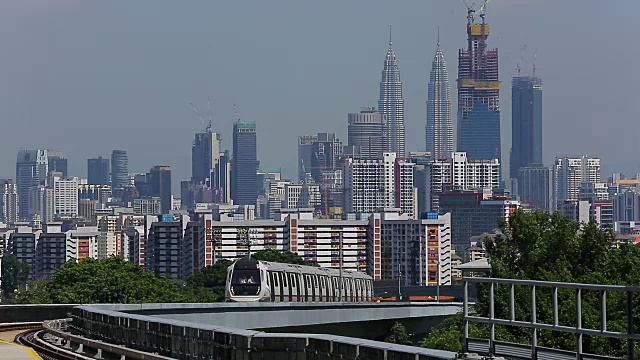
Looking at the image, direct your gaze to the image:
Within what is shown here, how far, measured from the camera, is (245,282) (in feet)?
254

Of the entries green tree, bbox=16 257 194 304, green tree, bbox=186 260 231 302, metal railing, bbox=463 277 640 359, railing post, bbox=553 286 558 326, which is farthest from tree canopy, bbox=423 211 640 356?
green tree, bbox=186 260 231 302

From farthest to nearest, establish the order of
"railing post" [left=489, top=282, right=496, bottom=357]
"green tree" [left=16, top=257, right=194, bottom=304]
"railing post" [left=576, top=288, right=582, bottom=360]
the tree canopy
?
"green tree" [left=16, top=257, right=194, bottom=304]
the tree canopy
"railing post" [left=489, top=282, right=496, bottom=357]
"railing post" [left=576, top=288, right=582, bottom=360]

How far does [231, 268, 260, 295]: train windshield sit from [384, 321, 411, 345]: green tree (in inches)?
274

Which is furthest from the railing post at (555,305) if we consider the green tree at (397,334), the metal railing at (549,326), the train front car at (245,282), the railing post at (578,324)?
the train front car at (245,282)

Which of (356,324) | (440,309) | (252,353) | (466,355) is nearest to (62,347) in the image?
(252,353)

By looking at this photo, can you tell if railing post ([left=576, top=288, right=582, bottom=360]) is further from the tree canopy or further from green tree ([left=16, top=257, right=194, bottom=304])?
green tree ([left=16, top=257, right=194, bottom=304])

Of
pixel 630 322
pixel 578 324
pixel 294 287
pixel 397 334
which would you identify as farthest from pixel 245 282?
pixel 630 322

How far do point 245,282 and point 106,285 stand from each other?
11.4m

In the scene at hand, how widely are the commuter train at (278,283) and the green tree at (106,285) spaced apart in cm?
602

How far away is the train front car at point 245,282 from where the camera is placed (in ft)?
251

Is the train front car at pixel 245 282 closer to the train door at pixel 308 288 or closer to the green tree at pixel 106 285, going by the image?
the green tree at pixel 106 285

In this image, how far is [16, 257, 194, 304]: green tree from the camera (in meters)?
82.9

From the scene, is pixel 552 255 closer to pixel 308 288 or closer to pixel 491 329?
pixel 308 288

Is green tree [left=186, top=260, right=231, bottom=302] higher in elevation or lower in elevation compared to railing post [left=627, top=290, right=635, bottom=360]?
lower
